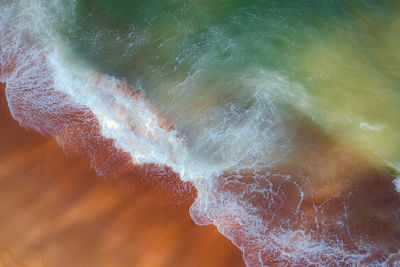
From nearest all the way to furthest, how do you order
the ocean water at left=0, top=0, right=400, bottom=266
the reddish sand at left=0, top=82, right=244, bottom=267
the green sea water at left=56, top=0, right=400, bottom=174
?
the reddish sand at left=0, top=82, right=244, bottom=267
the ocean water at left=0, top=0, right=400, bottom=266
the green sea water at left=56, top=0, right=400, bottom=174

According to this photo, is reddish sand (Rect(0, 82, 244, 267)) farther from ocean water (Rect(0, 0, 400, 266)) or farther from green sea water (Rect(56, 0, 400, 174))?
green sea water (Rect(56, 0, 400, 174))

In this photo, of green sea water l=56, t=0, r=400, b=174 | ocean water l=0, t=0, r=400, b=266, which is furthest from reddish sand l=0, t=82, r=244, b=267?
green sea water l=56, t=0, r=400, b=174

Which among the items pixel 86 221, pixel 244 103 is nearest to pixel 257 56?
pixel 244 103

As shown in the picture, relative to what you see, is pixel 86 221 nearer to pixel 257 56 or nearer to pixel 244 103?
pixel 244 103

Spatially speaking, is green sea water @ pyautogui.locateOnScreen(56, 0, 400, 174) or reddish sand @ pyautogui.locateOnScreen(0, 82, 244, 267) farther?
green sea water @ pyautogui.locateOnScreen(56, 0, 400, 174)

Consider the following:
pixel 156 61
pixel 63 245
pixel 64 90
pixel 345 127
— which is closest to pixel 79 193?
pixel 63 245

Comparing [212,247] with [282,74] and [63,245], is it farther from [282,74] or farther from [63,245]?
[282,74]
